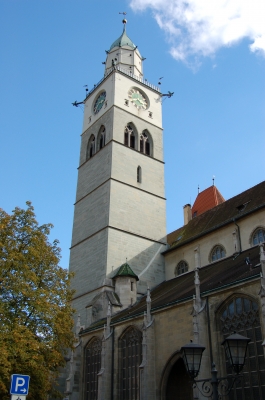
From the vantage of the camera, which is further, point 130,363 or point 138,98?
point 138,98

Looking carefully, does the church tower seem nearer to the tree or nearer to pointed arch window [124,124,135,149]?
pointed arch window [124,124,135,149]

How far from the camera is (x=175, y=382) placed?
52.6 ft

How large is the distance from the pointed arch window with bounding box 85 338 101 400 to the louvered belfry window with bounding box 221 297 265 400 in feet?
23.8

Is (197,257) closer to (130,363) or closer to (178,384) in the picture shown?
(130,363)

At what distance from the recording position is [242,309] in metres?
13.9

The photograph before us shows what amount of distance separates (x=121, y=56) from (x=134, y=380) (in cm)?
2573

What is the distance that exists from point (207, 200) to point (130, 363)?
22.1 meters

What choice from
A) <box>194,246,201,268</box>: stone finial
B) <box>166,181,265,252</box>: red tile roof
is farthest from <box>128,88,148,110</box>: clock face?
<box>194,246,201,268</box>: stone finial

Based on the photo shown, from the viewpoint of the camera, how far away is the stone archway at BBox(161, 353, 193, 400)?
51.0 feet

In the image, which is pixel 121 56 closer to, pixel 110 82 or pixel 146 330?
pixel 110 82

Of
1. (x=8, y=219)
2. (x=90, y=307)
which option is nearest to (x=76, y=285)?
(x=90, y=307)

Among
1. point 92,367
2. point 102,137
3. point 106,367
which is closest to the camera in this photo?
point 106,367

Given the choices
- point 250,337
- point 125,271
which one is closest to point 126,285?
point 125,271

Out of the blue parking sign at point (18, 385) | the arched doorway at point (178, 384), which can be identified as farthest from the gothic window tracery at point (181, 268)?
the blue parking sign at point (18, 385)
